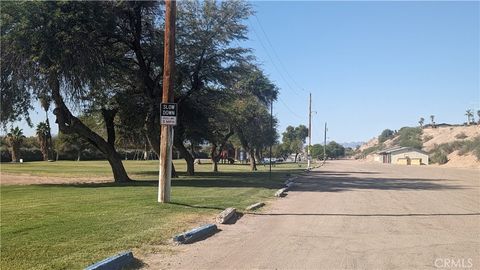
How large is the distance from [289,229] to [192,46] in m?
20.9

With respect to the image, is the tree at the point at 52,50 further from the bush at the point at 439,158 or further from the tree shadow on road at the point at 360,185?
the bush at the point at 439,158

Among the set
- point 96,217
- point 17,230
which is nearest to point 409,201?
point 96,217

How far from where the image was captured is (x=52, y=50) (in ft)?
76.1

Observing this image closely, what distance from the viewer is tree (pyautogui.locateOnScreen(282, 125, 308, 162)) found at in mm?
156875

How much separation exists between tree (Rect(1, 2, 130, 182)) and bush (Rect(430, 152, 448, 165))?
111364 mm

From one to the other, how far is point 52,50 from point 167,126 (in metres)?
9.47

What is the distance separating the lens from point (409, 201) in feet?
69.2

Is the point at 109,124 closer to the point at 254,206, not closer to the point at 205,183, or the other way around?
the point at 205,183

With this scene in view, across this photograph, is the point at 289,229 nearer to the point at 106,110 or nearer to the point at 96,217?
the point at 96,217

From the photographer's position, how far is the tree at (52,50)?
904 inches

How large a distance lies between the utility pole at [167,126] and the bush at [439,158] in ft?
383

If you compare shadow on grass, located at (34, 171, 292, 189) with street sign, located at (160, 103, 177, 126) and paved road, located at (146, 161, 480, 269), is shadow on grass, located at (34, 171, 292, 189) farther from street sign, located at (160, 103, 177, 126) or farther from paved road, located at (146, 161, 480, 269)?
street sign, located at (160, 103, 177, 126)

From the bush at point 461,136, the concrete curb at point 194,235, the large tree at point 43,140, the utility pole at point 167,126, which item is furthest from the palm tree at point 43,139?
the bush at point 461,136

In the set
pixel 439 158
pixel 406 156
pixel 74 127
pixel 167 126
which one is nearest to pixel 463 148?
pixel 439 158
